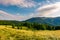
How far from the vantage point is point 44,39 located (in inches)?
1956

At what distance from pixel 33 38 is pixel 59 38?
8185mm

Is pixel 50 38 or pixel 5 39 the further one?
pixel 50 38

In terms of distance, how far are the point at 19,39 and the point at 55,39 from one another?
11.0 m

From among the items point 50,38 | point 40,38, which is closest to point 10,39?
point 40,38

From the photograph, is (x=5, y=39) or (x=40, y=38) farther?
(x=40, y=38)

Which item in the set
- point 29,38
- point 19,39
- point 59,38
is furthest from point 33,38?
point 59,38

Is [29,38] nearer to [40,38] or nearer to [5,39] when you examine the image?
[40,38]

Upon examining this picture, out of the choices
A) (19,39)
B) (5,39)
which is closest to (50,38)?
(19,39)

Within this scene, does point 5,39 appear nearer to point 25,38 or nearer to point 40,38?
point 25,38

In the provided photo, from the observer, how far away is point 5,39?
47062 millimetres

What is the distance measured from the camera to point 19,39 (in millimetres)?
49094

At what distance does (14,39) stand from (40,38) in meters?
8.00

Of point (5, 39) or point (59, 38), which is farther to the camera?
point (59, 38)

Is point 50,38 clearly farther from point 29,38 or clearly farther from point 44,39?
point 29,38
